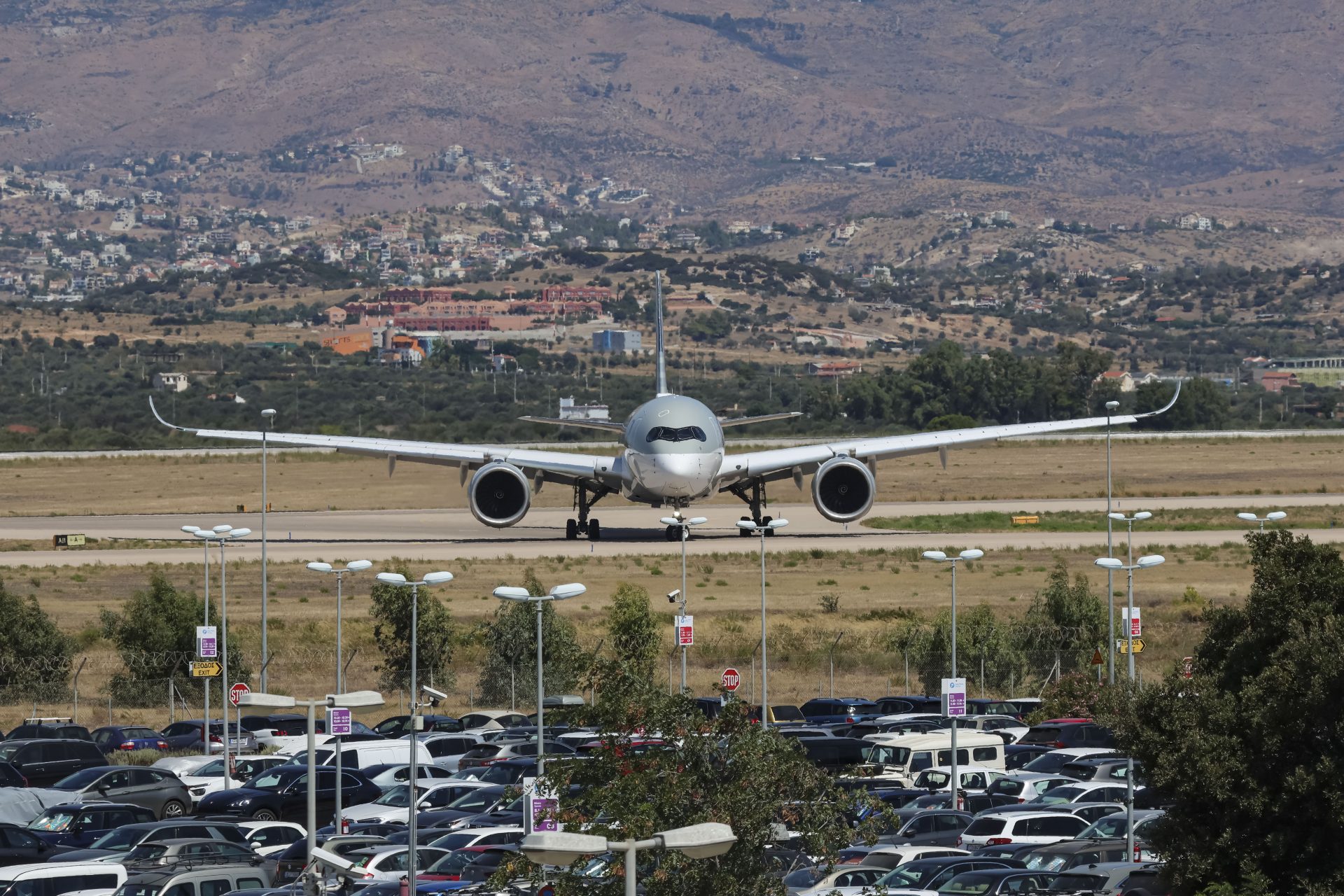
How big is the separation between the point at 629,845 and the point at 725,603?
46.0m

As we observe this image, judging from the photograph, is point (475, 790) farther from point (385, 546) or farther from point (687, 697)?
point (385, 546)

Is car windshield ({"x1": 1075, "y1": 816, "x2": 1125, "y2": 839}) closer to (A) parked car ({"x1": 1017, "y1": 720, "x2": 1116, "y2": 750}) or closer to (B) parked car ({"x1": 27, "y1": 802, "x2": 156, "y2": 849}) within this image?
(A) parked car ({"x1": 1017, "y1": 720, "x2": 1116, "y2": 750})

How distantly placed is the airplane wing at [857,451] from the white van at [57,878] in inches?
1556

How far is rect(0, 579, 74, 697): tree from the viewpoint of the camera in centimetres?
5216

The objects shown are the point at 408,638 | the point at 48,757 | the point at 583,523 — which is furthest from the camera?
the point at 583,523

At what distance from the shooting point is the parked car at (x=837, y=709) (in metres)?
47.2

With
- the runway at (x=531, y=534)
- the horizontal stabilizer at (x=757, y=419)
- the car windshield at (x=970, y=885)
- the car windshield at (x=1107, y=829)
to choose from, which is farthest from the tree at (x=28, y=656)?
the car windshield at (x=970, y=885)

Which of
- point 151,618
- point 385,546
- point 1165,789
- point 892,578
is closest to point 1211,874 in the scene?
point 1165,789

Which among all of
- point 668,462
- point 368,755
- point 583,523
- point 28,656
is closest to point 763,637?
point 368,755

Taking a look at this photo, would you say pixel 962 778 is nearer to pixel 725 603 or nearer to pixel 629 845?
pixel 629 845

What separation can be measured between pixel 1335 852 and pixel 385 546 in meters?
55.3

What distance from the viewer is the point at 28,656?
2069 inches

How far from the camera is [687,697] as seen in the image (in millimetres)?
23266

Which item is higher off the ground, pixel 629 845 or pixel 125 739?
pixel 629 845
